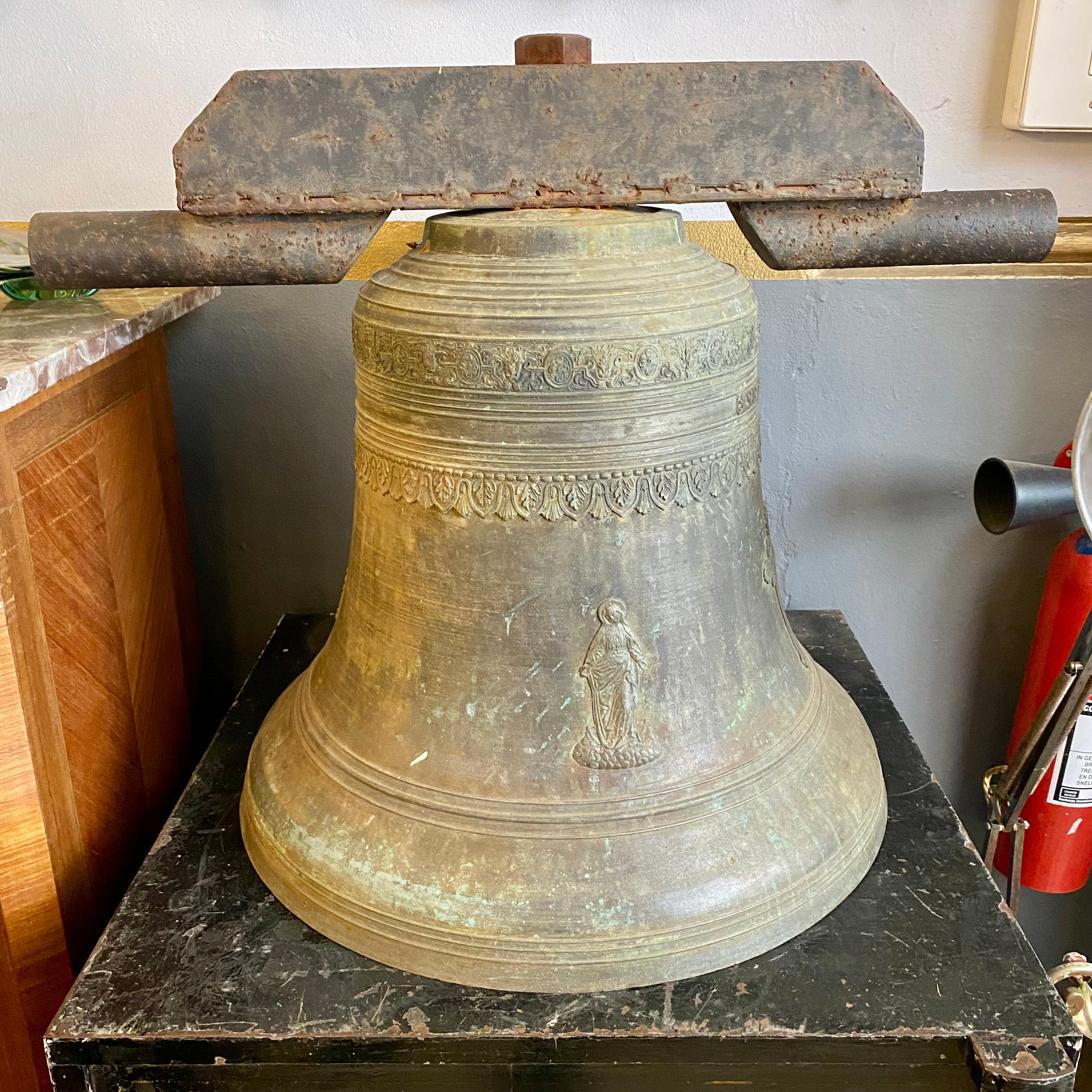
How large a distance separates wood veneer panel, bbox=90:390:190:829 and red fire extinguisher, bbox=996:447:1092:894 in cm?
106

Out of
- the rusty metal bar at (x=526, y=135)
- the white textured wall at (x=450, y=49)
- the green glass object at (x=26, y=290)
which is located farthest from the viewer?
the white textured wall at (x=450, y=49)

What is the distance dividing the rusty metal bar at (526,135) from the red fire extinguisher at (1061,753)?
0.67 meters

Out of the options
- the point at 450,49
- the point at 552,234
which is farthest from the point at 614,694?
the point at 450,49

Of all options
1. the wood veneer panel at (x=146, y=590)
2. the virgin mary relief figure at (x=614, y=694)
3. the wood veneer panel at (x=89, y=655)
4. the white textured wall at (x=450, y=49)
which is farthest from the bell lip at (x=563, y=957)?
the white textured wall at (x=450, y=49)

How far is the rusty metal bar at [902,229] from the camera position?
2.52 ft

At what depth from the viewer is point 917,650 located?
143 cm

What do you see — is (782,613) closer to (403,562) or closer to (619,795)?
(619,795)

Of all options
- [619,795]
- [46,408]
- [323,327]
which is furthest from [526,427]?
[323,327]

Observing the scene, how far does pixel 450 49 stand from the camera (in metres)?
1.20

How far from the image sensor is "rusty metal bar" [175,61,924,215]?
0.71m

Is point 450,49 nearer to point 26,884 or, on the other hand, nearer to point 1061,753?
point 26,884

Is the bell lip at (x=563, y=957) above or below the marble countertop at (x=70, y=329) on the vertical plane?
below

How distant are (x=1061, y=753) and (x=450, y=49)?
1.13 meters

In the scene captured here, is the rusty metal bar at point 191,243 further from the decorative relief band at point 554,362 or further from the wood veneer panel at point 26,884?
the wood veneer panel at point 26,884
